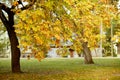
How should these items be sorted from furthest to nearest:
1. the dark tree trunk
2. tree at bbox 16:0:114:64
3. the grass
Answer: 1. the dark tree trunk
2. the grass
3. tree at bbox 16:0:114:64

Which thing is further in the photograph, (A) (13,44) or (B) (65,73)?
(B) (65,73)

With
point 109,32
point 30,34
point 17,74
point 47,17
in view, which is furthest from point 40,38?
point 109,32

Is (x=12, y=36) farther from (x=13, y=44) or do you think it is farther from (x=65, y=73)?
(x=65, y=73)

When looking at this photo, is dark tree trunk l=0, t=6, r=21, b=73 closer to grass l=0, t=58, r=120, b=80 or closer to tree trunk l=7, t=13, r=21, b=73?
tree trunk l=7, t=13, r=21, b=73

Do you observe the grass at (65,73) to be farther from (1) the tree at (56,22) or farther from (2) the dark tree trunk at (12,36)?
(1) the tree at (56,22)

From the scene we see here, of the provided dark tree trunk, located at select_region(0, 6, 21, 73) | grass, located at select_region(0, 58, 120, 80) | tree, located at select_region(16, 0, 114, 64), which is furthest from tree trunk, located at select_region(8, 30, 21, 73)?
tree, located at select_region(16, 0, 114, 64)

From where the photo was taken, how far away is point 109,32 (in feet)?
230

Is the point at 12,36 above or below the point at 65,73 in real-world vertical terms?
Answer: above

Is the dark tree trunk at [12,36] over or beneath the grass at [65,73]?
over

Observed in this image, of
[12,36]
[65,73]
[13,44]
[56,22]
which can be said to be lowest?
[65,73]

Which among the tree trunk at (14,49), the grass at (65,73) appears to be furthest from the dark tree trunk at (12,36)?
the grass at (65,73)

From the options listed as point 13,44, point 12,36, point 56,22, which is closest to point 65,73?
point 13,44

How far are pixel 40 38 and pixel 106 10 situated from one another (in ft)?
23.3

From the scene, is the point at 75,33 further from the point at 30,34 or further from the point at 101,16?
the point at 30,34
